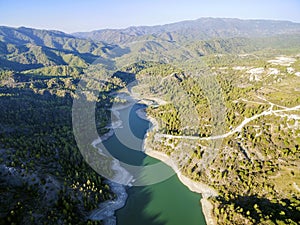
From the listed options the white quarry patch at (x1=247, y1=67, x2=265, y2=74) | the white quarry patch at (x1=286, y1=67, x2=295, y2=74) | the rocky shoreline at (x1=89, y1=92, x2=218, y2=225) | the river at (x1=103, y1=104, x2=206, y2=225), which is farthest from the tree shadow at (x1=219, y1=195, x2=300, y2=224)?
the white quarry patch at (x1=247, y1=67, x2=265, y2=74)

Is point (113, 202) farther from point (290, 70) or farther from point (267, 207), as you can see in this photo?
point (290, 70)

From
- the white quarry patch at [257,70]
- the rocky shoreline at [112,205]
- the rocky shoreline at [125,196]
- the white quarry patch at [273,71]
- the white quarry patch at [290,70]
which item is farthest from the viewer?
the white quarry patch at [257,70]

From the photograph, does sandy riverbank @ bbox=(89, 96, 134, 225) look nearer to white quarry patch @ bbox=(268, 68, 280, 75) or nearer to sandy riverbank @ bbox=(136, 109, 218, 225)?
sandy riverbank @ bbox=(136, 109, 218, 225)

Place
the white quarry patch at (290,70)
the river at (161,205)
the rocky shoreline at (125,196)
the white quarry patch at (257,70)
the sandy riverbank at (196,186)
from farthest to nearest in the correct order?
the white quarry patch at (257,70), the white quarry patch at (290,70), the sandy riverbank at (196,186), the river at (161,205), the rocky shoreline at (125,196)

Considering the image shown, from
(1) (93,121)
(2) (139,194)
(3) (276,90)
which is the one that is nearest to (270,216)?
(2) (139,194)

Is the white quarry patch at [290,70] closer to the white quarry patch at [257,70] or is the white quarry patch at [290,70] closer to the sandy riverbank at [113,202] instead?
the white quarry patch at [257,70]

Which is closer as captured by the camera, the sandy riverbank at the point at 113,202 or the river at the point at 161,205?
the sandy riverbank at the point at 113,202

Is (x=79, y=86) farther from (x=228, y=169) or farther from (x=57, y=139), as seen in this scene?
(x=228, y=169)

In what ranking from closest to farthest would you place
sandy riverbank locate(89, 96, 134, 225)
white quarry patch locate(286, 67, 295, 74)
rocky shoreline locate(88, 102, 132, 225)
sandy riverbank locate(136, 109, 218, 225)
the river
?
rocky shoreline locate(88, 102, 132, 225) → sandy riverbank locate(89, 96, 134, 225) → the river → sandy riverbank locate(136, 109, 218, 225) → white quarry patch locate(286, 67, 295, 74)

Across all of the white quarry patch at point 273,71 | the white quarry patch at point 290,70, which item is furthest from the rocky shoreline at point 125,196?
the white quarry patch at point 290,70

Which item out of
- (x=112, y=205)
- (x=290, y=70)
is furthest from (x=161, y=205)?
(x=290, y=70)

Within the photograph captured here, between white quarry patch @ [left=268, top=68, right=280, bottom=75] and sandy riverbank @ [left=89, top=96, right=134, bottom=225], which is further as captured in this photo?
white quarry patch @ [left=268, top=68, right=280, bottom=75]
